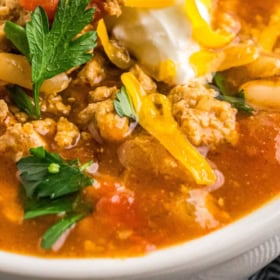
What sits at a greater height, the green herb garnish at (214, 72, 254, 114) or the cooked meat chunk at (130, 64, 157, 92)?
the cooked meat chunk at (130, 64, 157, 92)

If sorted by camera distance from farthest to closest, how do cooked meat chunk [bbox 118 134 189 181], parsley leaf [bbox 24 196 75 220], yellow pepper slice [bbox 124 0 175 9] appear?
yellow pepper slice [bbox 124 0 175 9] < cooked meat chunk [bbox 118 134 189 181] < parsley leaf [bbox 24 196 75 220]

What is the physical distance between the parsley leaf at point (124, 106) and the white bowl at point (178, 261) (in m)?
0.44

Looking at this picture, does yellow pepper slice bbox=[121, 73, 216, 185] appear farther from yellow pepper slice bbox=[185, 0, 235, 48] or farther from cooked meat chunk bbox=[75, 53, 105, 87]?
yellow pepper slice bbox=[185, 0, 235, 48]

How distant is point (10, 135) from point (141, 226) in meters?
0.46

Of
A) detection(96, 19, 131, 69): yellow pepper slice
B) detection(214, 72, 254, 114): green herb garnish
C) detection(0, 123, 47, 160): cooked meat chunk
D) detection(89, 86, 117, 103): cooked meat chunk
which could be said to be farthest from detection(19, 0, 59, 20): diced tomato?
detection(214, 72, 254, 114): green herb garnish

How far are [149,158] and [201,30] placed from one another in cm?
49

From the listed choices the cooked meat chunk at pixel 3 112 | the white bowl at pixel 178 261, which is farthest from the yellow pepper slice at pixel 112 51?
the white bowl at pixel 178 261

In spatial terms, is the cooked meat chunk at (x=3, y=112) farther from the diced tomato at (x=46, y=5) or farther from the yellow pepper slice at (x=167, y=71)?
the yellow pepper slice at (x=167, y=71)

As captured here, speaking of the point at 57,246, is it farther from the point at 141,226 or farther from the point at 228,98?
the point at 228,98

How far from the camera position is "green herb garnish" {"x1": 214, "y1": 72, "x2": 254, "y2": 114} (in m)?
2.32

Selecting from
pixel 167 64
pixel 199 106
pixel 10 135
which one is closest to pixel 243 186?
pixel 199 106

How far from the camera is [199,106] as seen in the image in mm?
2279

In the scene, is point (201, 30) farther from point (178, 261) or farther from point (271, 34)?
point (178, 261)

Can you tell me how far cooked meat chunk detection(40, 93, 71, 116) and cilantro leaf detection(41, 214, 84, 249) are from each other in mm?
389
